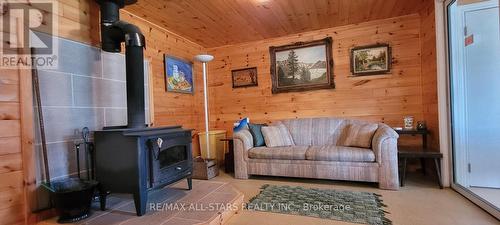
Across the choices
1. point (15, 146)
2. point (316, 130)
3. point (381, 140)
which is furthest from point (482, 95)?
point (15, 146)

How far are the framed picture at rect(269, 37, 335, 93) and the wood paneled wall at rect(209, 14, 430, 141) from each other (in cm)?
10

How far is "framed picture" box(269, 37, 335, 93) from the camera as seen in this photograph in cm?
386

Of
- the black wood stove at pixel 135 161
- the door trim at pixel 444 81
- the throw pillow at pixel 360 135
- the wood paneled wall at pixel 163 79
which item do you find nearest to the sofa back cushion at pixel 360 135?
the throw pillow at pixel 360 135

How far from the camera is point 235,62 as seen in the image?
4457 mm

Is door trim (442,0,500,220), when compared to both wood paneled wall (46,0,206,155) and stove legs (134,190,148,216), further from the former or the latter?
wood paneled wall (46,0,206,155)

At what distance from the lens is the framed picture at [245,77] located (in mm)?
4336

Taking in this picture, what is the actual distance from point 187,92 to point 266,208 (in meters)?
2.48

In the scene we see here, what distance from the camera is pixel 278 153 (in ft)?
10.5

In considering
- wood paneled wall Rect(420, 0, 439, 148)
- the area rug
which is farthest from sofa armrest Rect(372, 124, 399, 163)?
wood paneled wall Rect(420, 0, 439, 148)

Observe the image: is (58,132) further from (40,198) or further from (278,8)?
(278,8)

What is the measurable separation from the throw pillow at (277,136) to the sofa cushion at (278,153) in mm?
187

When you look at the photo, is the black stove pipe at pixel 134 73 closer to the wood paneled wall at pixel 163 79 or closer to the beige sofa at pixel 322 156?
the wood paneled wall at pixel 163 79

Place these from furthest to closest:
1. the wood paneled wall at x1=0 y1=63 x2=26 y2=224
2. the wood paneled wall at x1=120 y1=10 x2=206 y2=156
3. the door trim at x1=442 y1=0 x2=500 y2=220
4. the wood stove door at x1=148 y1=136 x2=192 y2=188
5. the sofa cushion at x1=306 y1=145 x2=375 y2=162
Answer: the wood paneled wall at x1=120 y1=10 x2=206 y2=156 → the sofa cushion at x1=306 y1=145 x2=375 y2=162 → the door trim at x1=442 y1=0 x2=500 y2=220 → the wood stove door at x1=148 y1=136 x2=192 y2=188 → the wood paneled wall at x1=0 y1=63 x2=26 y2=224

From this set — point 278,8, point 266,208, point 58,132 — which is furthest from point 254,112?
point 58,132
